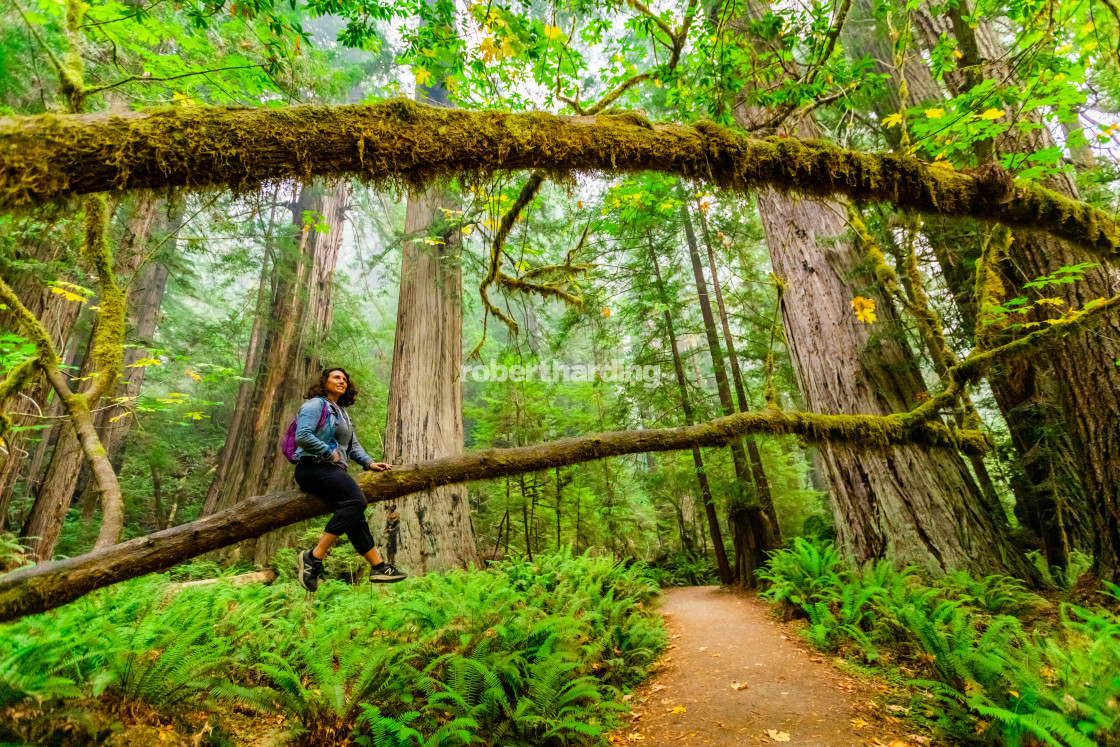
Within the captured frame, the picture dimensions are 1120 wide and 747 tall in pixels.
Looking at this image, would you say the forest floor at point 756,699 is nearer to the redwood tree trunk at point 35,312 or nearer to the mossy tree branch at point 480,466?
the mossy tree branch at point 480,466

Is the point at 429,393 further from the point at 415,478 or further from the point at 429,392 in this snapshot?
the point at 415,478

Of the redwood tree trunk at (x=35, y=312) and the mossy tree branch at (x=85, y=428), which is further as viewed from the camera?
the redwood tree trunk at (x=35, y=312)

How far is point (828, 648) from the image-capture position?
4738mm

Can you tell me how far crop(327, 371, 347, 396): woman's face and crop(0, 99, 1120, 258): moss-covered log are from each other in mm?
2170

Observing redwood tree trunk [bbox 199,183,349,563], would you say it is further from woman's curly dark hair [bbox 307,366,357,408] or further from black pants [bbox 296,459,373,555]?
black pants [bbox 296,459,373,555]

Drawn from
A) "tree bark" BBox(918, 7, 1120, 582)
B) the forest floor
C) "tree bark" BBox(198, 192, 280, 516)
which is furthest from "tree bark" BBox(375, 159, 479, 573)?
"tree bark" BBox(918, 7, 1120, 582)

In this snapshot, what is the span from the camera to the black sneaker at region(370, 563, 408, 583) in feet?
12.8

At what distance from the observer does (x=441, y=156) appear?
2414 millimetres

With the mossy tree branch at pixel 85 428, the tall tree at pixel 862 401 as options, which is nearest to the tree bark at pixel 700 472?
the tall tree at pixel 862 401

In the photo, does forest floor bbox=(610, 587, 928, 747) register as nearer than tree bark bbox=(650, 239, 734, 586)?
Yes

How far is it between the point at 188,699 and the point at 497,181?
13.4 ft

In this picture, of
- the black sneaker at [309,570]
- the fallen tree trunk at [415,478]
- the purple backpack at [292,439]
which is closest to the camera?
the fallen tree trunk at [415,478]

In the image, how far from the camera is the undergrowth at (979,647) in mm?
2637

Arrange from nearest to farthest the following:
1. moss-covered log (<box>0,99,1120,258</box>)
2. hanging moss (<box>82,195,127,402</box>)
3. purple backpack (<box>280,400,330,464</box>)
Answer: moss-covered log (<box>0,99,1120,258</box>) < hanging moss (<box>82,195,127,402</box>) < purple backpack (<box>280,400,330,464</box>)
